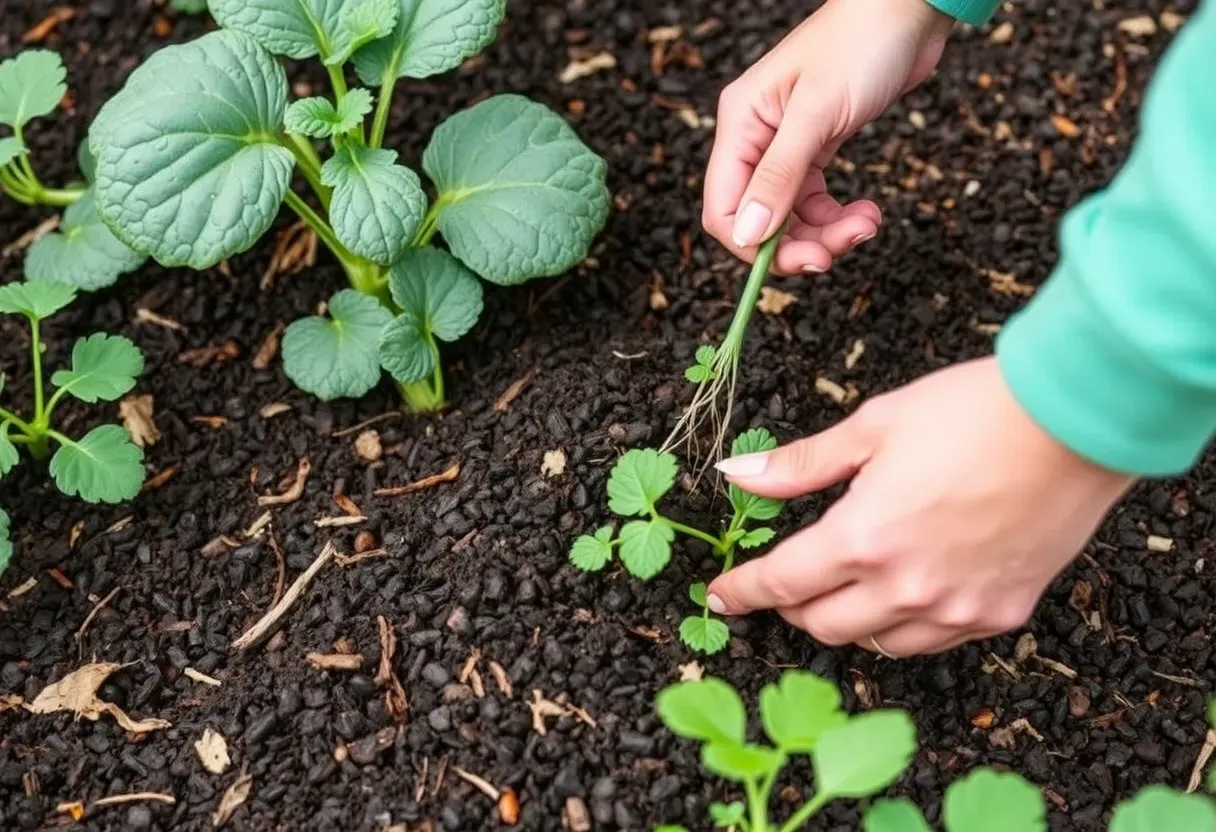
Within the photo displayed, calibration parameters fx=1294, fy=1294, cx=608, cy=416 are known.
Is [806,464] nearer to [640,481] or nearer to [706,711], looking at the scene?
[640,481]

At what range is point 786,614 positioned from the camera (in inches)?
54.8

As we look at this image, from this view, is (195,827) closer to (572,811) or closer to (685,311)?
(572,811)

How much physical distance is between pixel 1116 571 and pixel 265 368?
3.97 feet

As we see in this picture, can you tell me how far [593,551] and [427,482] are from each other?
33cm

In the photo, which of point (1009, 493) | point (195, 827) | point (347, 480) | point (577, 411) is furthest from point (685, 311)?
point (195, 827)

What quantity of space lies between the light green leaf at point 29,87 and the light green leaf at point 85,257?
0.13 m

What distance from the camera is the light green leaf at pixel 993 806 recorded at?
1.05 m

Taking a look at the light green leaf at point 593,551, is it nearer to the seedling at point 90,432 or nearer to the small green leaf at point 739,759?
the small green leaf at point 739,759

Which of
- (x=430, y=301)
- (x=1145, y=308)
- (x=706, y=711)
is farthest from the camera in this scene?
(x=430, y=301)

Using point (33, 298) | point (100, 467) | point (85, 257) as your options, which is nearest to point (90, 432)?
point (100, 467)

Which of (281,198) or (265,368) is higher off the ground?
(281,198)

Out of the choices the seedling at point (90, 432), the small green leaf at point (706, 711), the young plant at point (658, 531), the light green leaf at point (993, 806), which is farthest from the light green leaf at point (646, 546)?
the seedling at point (90, 432)

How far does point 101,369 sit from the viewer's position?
5.51ft

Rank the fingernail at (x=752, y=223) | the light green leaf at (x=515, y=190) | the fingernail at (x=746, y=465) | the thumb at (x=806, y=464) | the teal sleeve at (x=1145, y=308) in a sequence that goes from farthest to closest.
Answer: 1. the light green leaf at (x=515, y=190)
2. the fingernail at (x=752, y=223)
3. the fingernail at (x=746, y=465)
4. the thumb at (x=806, y=464)
5. the teal sleeve at (x=1145, y=308)
